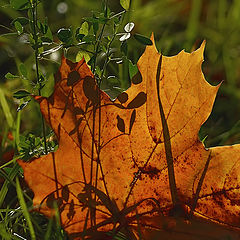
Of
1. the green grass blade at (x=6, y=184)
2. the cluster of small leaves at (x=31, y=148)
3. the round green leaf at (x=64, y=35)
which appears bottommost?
the green grass blade at (x=6, y=184)

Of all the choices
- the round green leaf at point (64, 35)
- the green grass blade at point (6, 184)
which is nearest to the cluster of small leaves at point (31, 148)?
the green grass blade at point (6, 184)

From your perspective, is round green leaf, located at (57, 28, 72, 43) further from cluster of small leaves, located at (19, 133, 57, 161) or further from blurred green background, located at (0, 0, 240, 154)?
blurred green background, located at (0, 0, 240, 154)

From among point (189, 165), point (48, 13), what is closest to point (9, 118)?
point (189, 165)

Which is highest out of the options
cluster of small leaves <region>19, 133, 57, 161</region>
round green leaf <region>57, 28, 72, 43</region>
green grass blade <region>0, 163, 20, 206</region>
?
round green leaf <region>57, 28, 72, 43</region>

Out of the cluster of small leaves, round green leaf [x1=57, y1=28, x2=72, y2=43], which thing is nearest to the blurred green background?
the cluster of small leaves

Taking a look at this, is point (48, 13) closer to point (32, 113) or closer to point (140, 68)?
point (32, 113)

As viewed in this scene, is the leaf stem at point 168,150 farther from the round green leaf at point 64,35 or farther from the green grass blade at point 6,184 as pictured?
the green grass blade at point 6,184

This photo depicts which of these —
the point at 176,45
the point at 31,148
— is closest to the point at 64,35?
the point at 31,148
